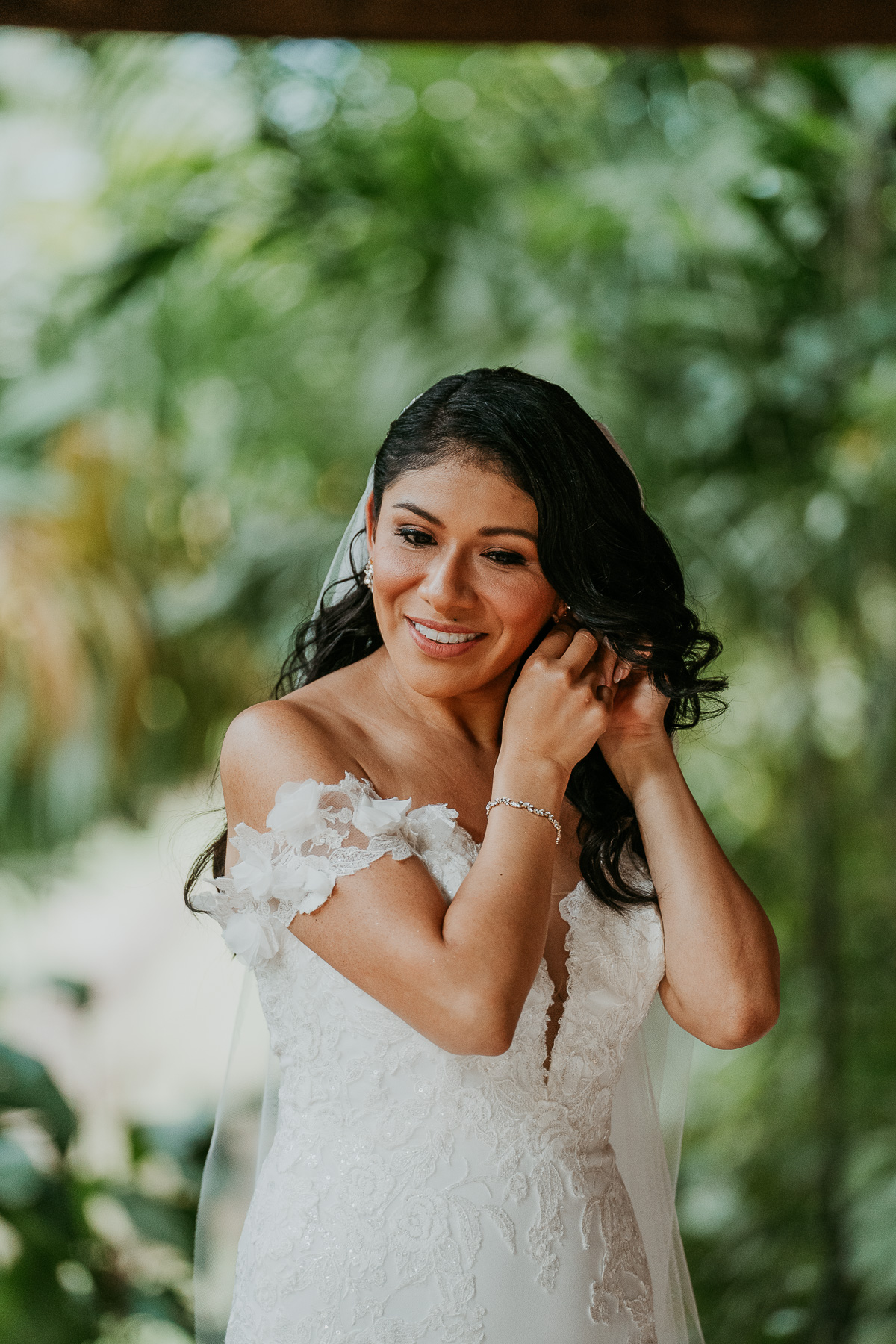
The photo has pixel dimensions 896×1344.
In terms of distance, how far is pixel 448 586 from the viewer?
1.59m

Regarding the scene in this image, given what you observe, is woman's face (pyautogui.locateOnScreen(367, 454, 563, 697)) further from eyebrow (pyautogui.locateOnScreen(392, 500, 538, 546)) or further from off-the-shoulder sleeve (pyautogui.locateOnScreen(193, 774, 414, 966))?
off-the-shoulder sleeve (pyautogui.locateOnScreen(193, 774, 414, 966))

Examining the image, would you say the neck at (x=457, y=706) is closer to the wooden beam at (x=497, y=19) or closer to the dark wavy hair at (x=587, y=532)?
the dark wavy hair at (x=587, y=532)

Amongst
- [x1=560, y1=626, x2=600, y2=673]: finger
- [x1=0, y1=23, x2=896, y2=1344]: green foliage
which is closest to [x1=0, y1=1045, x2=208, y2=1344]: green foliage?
[x1=0, y1=23, x2=896, y2=1344]: green foliage

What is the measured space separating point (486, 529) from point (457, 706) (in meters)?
0.32

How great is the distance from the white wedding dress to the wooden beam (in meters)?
1.36

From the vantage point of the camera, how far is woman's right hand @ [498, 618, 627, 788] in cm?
160

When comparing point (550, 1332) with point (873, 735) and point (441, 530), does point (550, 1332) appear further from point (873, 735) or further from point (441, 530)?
point (873, 735)

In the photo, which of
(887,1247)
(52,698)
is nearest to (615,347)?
(52,698)

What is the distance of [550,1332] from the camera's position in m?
1.54

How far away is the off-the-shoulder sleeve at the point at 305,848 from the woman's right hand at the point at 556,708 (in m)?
0.19

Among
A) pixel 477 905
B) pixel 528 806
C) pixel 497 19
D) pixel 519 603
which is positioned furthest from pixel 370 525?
pixel 497 19

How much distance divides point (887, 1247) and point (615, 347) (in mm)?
2922

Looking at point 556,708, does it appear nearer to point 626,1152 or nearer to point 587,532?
point 587,532

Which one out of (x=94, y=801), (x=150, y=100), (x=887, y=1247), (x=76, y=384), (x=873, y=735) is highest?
(x=150, y=100)
